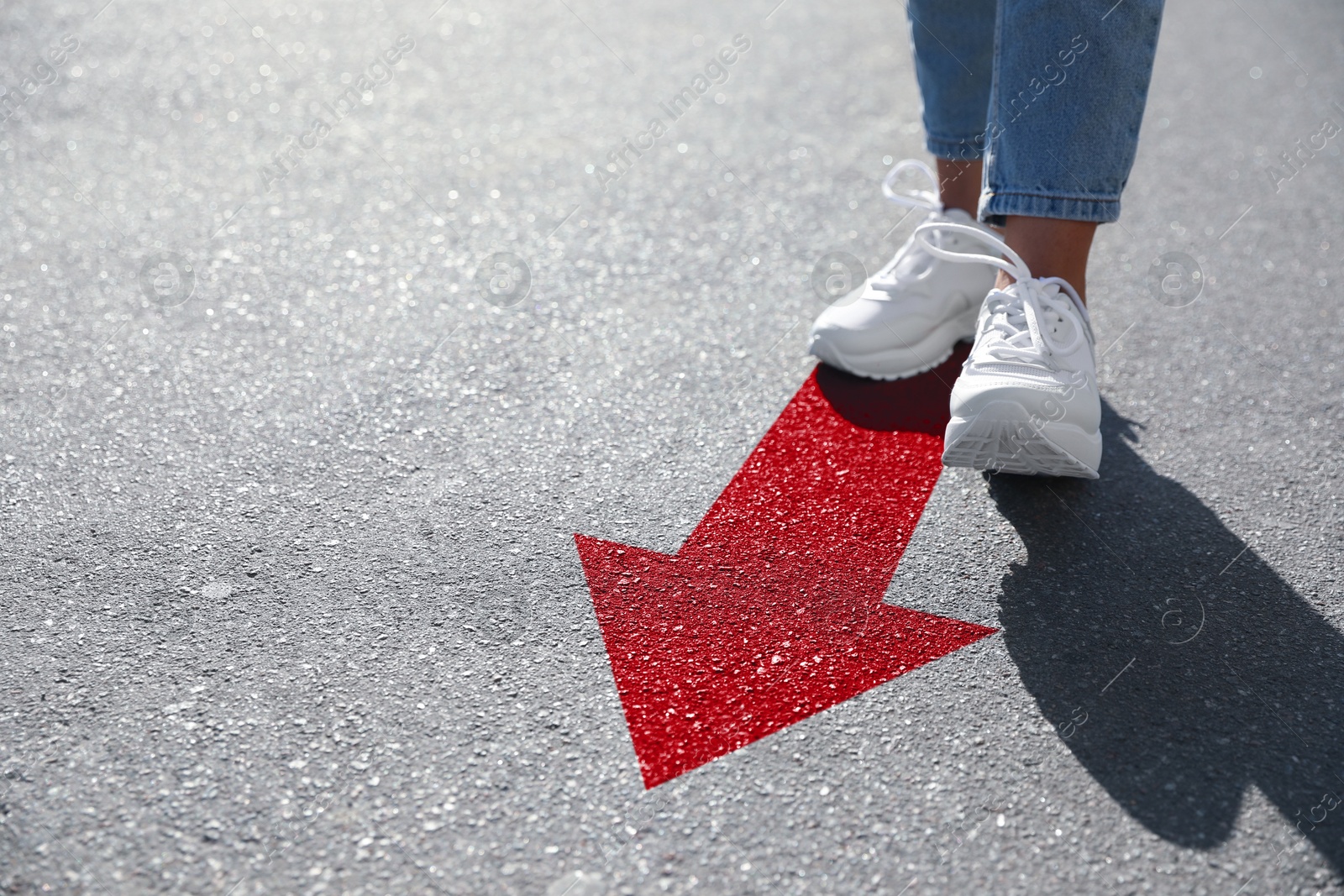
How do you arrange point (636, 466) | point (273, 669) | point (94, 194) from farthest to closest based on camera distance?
1. point (94, 194)
2. point (636, 466)
3. point (273, 669)

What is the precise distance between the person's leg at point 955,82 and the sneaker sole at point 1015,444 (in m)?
0.74

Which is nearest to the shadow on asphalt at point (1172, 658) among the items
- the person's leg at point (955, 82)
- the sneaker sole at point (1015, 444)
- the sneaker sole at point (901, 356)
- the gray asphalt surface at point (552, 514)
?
the gray asphalt surface at point (552, 514)

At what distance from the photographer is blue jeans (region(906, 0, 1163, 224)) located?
6.10 ft

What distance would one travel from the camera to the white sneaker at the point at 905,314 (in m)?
2.29

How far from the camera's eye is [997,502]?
1944 mm

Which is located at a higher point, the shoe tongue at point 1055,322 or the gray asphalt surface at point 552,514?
the shoe tongue at point 1055,322

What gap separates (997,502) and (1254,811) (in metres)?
0.69

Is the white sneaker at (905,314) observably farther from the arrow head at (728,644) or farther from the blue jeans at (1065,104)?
the arrow head at (728,644)

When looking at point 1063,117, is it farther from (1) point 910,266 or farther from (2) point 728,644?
(2) point 728,644

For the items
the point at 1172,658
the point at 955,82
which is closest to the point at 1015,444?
the point at 1172,658

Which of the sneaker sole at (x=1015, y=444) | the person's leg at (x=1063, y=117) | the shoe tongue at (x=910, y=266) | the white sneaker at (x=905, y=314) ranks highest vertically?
the person's leg at (x=1063, y=117)

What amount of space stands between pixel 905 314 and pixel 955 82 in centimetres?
50

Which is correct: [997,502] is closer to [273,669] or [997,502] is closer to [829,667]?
[829,667]

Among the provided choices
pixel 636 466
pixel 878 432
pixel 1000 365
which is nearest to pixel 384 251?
pixel 636 466
